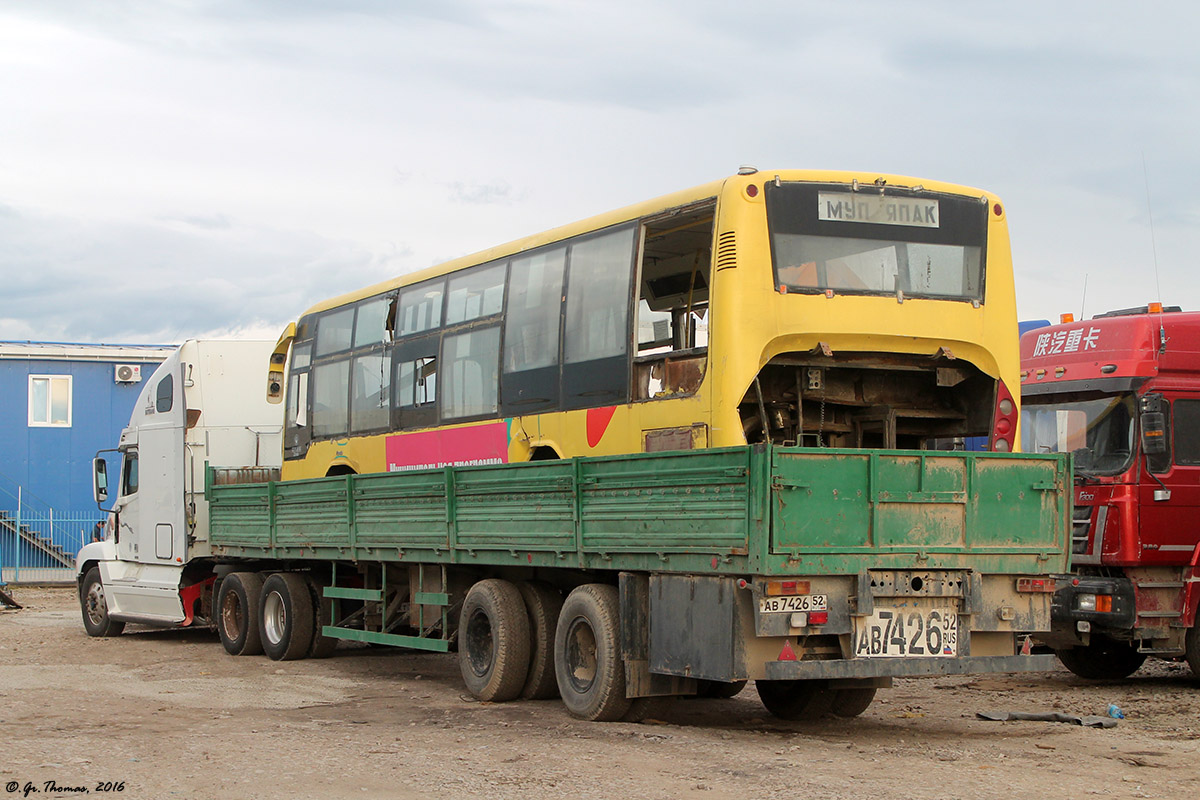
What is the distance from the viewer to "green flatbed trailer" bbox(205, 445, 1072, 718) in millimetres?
8844

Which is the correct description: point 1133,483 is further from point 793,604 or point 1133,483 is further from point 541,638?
point 541,638

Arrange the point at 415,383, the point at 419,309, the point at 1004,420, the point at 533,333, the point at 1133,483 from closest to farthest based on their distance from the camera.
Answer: the point at 1004,420 → the point at 533,333 → the point at 1133,483 → the point at 415,383 → the point at 419,309

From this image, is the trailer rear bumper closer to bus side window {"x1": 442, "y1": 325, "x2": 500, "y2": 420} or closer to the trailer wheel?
bus side window {"x1": 442, "y1": 325, "x2": 500, "y2": 420}

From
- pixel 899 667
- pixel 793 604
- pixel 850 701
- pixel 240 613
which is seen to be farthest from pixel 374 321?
pixel 899 667

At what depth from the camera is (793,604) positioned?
880 centimetres

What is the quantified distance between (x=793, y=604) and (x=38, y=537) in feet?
93.5

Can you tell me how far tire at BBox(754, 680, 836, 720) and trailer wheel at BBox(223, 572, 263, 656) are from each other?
7.29 metres

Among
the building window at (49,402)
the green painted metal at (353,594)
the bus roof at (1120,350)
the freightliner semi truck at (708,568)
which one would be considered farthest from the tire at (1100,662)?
the building window at (49,402)

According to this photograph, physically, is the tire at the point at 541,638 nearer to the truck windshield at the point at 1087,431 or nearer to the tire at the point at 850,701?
the tire at the point at 850,701

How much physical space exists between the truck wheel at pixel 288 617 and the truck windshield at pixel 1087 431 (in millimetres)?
7676

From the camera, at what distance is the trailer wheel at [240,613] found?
52.9 ft

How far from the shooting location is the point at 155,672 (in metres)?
14.5

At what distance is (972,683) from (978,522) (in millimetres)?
4659

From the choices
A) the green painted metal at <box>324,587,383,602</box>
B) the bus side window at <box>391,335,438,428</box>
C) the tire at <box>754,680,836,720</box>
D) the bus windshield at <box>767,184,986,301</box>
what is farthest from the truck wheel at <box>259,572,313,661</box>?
the bus windshield at <box>767,184,986,301</box>
